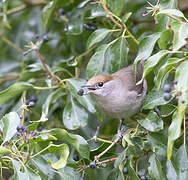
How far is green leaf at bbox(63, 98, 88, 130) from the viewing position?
391 centimetres

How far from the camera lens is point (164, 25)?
337cm

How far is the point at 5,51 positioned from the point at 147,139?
2.82 m

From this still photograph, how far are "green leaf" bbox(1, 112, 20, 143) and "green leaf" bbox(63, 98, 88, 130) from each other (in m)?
0.82

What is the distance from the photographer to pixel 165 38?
316 cm

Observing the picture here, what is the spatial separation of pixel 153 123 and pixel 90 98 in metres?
0.81

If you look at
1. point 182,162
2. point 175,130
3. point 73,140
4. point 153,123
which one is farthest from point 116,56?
point 175,130

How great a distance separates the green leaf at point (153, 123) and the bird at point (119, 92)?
0.59 meters

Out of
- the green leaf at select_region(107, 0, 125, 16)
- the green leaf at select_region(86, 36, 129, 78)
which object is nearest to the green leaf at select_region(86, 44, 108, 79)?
the green leaf at select_region(86, 36, 129, 78)

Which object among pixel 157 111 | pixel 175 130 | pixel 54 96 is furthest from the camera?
pixel 54 96

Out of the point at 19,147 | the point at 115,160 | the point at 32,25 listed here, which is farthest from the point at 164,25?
the point at 32,25

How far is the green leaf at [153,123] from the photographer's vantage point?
3334mm

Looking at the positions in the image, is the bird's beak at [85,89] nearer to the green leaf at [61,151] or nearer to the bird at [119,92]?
the bird at [119,92]

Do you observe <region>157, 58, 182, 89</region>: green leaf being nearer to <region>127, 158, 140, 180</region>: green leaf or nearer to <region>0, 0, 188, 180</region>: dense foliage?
<region>0, 0, 188, 180</region>: dense foliage

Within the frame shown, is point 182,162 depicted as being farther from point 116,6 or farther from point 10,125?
point 116,6
